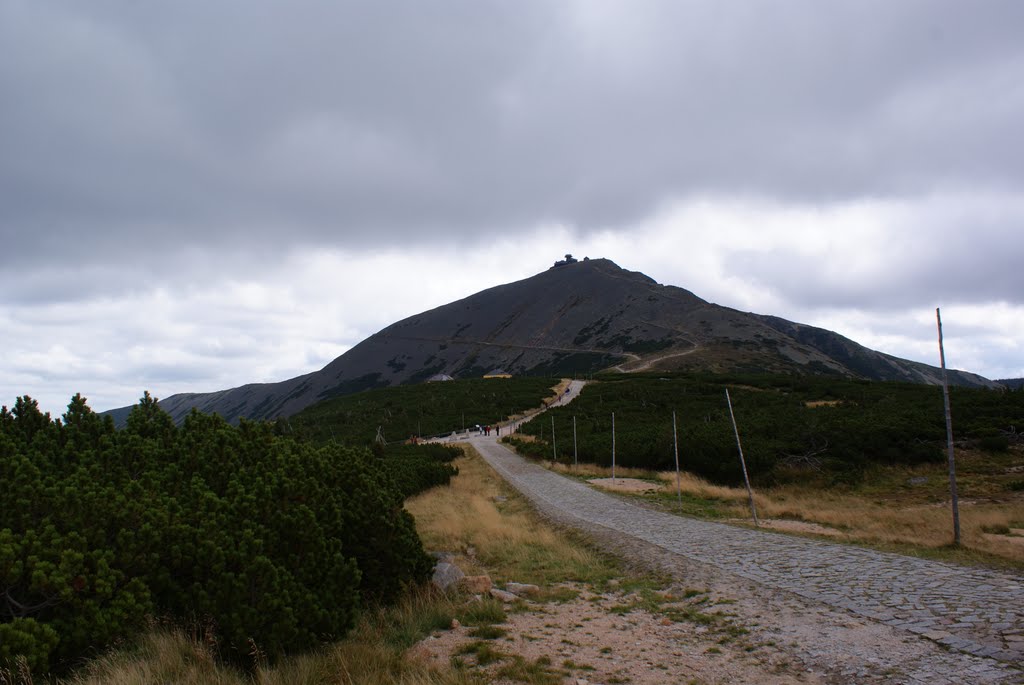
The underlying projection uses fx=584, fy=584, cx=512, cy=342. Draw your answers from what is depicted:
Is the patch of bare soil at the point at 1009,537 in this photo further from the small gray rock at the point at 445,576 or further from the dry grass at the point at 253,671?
the dry grass at the point at 253,671

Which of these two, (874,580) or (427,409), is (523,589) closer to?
(874,580)

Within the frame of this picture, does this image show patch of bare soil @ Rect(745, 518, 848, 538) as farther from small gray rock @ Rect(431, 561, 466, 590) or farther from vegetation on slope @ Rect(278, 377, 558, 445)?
vegetation on slope @ Rect(278, 377, 558, 445)

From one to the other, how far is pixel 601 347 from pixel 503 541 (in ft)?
436

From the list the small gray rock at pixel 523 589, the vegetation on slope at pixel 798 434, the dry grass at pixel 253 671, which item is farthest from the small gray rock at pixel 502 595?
the vegetation on slope at pixel 798 434

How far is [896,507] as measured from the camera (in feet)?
66.0

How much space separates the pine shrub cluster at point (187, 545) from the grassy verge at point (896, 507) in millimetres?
9870

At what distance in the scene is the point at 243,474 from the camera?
7.09 m

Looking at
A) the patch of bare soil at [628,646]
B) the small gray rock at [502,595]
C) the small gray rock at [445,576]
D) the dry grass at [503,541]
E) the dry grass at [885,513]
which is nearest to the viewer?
the patch of bare soil at [628,646]

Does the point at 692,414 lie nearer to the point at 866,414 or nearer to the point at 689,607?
the point at 866,414

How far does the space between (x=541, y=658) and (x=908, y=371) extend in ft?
673

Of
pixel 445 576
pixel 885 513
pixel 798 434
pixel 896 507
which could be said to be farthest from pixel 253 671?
pixel 798 434

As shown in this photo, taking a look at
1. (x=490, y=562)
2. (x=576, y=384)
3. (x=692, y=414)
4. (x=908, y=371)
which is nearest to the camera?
(x=490, y=562)

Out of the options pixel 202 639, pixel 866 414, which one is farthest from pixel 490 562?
pixel 866 414

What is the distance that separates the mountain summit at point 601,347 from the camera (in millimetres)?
115938
